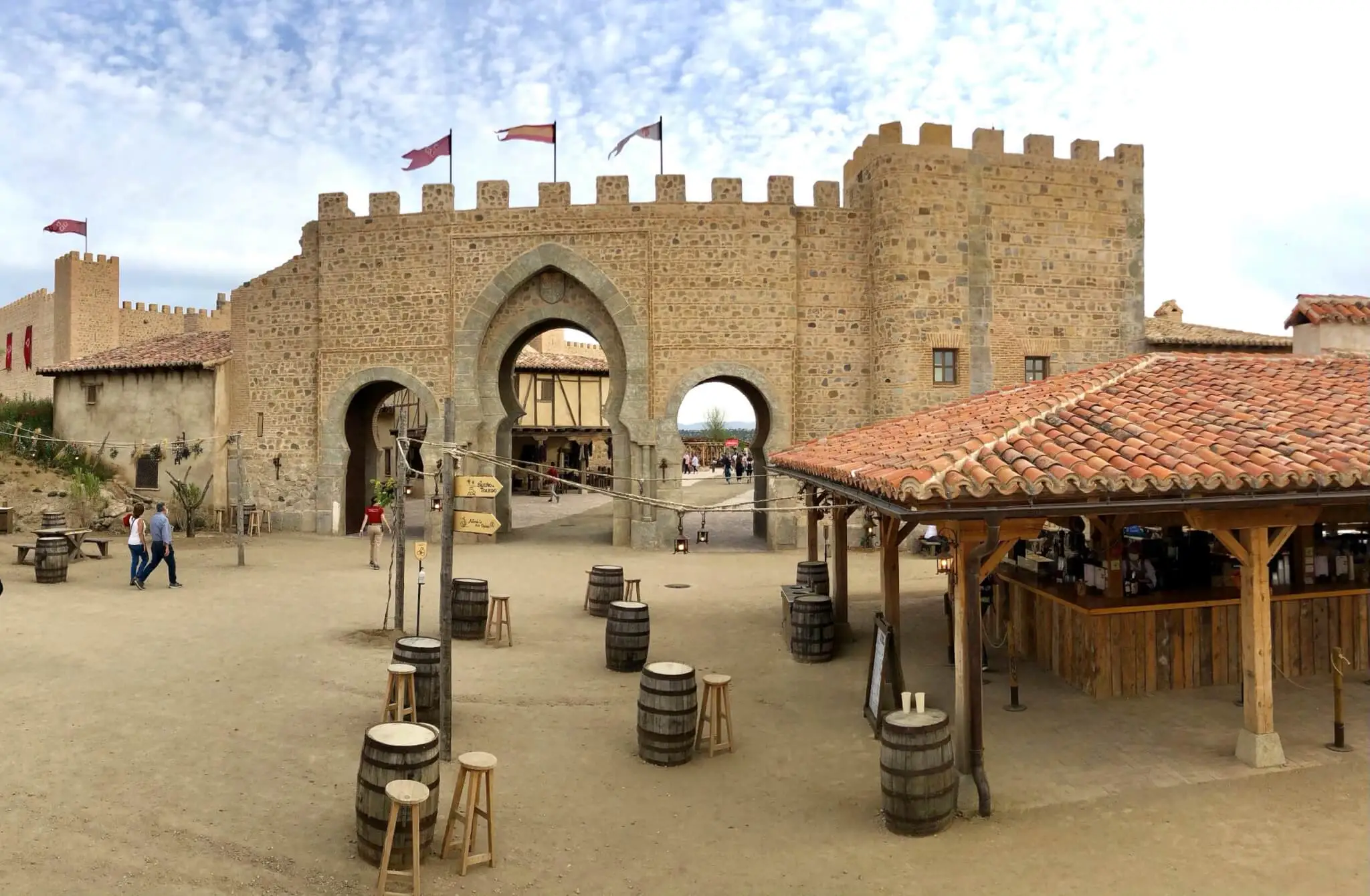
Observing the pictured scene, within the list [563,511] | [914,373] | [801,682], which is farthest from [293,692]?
[563,511]

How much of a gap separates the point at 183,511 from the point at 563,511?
497 inches

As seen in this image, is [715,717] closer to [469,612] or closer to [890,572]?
[890,572]

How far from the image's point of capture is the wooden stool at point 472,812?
19.4ft

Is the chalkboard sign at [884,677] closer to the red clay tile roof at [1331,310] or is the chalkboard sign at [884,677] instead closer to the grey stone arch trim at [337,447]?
the red clay tile roof at [1331,310]

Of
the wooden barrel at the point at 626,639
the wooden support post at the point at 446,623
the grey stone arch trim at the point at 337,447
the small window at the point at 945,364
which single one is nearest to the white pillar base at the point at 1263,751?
the wooden barrel at the point at 626,639

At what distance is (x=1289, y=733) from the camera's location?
816 cm

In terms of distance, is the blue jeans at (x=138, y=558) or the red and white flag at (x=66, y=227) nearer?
the blue jeans at (x=138, y=558)

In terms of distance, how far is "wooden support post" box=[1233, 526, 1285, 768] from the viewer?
741cm

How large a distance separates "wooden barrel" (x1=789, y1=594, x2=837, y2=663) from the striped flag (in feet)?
51.4

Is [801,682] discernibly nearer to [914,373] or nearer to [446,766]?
[446,766]

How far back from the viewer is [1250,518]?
7328mm

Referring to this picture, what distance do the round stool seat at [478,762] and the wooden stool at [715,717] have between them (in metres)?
2.47

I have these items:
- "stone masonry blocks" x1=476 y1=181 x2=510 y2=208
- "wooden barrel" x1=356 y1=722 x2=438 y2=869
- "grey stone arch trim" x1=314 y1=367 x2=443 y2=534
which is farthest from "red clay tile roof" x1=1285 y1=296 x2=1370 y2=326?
"grey stone arch trim" x1=314 y1=367 x2=443 y2=534

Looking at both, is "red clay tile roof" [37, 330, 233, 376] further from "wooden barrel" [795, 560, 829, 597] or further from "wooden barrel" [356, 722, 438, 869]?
"wooden barrel" [356, 722, 438, 869]
